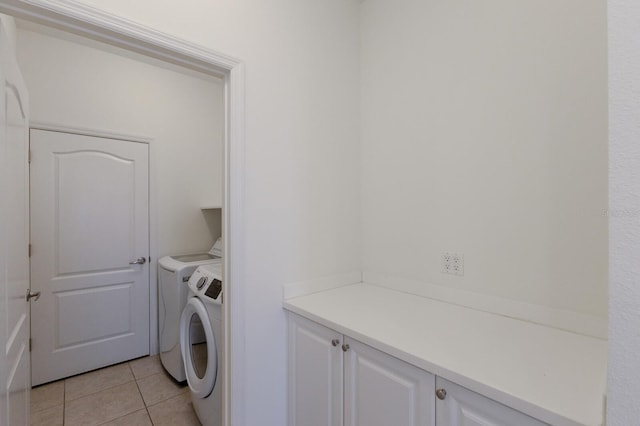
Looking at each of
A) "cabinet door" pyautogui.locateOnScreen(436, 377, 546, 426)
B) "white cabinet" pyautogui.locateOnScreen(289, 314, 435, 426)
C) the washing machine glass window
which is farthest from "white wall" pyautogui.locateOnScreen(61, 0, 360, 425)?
"cabinet door" pyautogui.locateOnScreen(436, 377, 546, 426)

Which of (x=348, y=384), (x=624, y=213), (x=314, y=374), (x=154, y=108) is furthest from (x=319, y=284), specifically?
(x=154, y=108)

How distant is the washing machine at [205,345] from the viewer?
163 centimetres

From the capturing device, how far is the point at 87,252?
2547 millimetres

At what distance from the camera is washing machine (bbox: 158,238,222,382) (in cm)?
233

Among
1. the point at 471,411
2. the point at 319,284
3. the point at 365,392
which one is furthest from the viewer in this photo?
the point at 319,284

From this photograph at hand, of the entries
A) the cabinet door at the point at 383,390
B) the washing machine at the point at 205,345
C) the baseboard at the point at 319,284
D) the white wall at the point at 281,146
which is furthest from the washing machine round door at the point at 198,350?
the cabinet door at the point at 383,390

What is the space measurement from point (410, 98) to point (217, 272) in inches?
62.1

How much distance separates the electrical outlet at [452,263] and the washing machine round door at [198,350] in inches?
51.5

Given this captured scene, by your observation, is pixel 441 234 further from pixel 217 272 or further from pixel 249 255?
pixel 217 272

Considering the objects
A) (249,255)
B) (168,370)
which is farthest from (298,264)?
(168,370)

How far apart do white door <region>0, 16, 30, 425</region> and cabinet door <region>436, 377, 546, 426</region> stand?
1338mm

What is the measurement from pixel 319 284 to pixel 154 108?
8.26 ft

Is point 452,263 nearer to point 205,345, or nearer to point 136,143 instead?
point 205,345

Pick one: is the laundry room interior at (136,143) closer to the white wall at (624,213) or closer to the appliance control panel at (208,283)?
the appliance control panel at (208,283)
